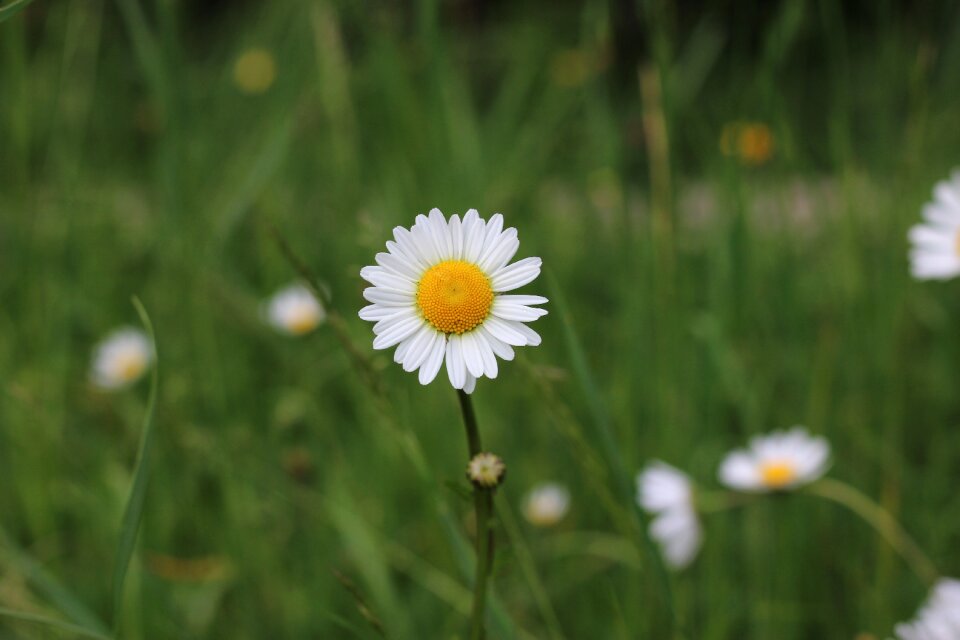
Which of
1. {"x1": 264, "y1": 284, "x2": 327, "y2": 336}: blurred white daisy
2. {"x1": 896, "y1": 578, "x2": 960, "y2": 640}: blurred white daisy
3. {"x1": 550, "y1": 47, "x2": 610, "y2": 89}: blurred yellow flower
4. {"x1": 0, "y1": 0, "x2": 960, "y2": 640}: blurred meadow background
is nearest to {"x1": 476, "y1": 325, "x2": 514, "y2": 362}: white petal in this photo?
{"x1": 0, "y1": 0, "x2": 960, "y2": 640}: blurred meadow background

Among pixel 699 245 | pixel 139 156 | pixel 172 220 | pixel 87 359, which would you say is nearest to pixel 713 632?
pixel 172 220

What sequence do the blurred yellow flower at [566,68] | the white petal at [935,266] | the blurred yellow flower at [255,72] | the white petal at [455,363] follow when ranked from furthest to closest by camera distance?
the blurred yellow flower at [255,72]
the blurred yellow flower at [566,68]
the white petal at [935,266]
the white petal at [455,363]

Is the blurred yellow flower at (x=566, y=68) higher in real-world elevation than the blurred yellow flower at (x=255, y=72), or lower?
lower

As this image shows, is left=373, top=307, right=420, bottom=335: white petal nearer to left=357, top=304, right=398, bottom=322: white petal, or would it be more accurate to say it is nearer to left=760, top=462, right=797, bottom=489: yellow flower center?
left=357, top=304, right=398, bottom=322: white petal

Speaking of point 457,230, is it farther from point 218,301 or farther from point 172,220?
point 218,301

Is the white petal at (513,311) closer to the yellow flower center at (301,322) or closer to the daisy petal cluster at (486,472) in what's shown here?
the daisy petal cluster at (486,472)

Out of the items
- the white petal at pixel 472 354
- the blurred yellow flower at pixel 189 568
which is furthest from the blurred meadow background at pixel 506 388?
the white petal at pixel 472 354

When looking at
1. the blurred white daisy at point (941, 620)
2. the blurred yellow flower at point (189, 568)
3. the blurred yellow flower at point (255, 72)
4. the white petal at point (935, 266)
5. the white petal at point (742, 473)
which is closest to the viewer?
the blurred white daisy at point (941, 620)
